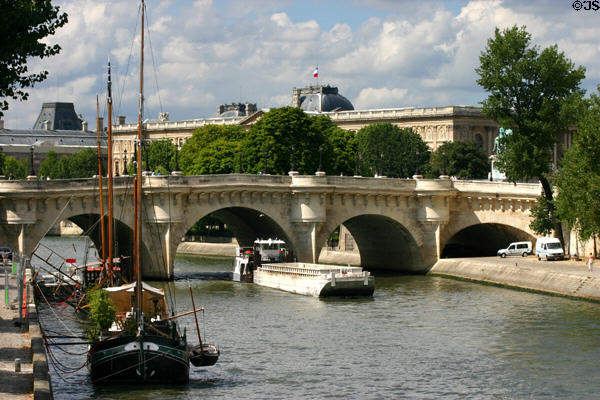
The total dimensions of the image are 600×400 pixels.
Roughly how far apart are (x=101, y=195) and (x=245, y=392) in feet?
91.9

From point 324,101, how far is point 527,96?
11826 cm

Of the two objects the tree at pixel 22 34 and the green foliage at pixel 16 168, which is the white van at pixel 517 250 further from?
the green foliage at pixel 16 168

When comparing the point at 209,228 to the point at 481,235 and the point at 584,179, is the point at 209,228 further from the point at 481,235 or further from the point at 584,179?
the point at 584,179

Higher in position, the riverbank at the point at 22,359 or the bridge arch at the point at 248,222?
the bridge arch at the point at 248,222

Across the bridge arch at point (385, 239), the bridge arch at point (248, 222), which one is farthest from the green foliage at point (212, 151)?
the bridge arch at point (385, 239)

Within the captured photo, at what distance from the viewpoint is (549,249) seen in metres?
75.0

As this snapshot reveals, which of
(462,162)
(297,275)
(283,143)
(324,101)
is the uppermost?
(324,101)

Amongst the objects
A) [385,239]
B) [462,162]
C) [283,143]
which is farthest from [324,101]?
[385,239]

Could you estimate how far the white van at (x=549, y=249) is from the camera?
74.8 metres

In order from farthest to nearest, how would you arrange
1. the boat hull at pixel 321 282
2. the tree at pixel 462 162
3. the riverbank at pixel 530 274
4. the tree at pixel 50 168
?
the tree at pixel 50 168
the tree at pixel 462 162
the boat hull at pixel 321 282
the riverbank at pixel 530 274

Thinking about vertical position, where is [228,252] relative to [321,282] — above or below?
above

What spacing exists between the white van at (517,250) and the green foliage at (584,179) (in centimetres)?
883

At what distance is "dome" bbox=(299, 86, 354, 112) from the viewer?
7613 inches

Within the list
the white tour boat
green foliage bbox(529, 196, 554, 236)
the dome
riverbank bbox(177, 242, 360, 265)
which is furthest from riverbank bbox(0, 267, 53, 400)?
the dome
